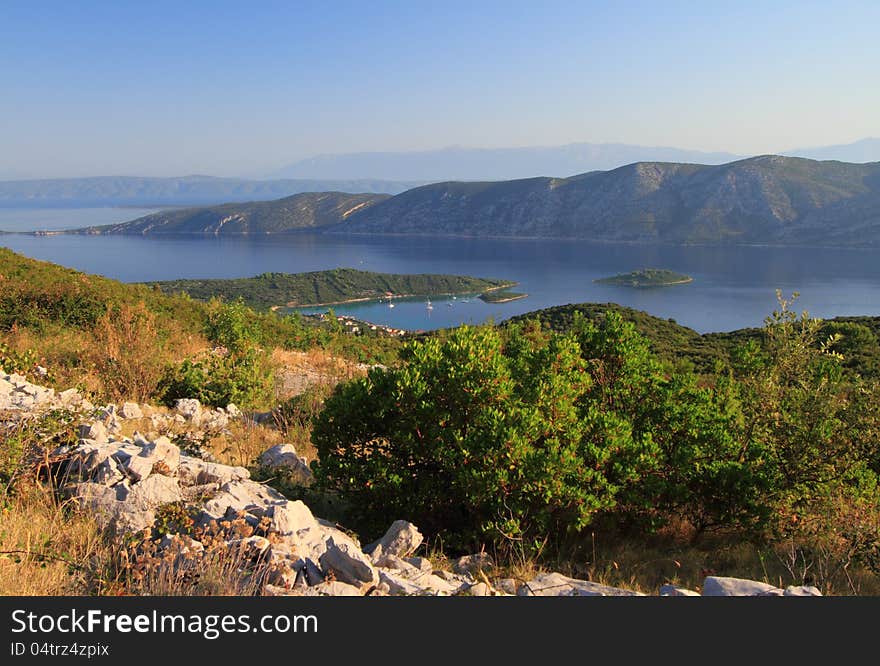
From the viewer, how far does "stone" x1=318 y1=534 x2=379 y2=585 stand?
10.6 feet

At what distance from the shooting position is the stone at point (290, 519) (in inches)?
143

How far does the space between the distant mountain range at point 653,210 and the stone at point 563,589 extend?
147026 mm

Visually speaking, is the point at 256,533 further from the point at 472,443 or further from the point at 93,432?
the point at 93,432

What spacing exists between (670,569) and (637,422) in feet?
3.80

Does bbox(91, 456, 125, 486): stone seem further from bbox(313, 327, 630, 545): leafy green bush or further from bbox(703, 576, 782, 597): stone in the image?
bbox(703, 576, 782, 597): stone

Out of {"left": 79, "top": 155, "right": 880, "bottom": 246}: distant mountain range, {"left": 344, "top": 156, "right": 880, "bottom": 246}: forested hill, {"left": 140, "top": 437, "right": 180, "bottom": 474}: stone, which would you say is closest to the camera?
{"left": 140, "top": 437, "right": 180, "bottom": 474}: stone

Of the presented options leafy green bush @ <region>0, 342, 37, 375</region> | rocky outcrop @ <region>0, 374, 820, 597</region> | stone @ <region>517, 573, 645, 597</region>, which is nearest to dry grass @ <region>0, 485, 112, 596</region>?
rocky outcrop @ <region>0, 374, 820, 597</region>

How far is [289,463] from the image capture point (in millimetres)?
5719

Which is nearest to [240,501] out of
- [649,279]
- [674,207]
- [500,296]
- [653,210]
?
[500,296]

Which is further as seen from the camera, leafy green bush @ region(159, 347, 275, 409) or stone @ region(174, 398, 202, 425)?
leafy green bush @ region(159, 347, 275, 409)

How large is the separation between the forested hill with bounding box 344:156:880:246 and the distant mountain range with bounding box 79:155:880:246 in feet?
0.88

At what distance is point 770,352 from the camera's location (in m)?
5.41

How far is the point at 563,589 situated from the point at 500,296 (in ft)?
258

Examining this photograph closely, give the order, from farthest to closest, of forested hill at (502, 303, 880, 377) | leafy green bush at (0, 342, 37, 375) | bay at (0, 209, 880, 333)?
bay at (0, 209, 880, 333)
forested hill at (502, 303, 880, 377)
leafy green bush at (0, 342, 37, 375)
